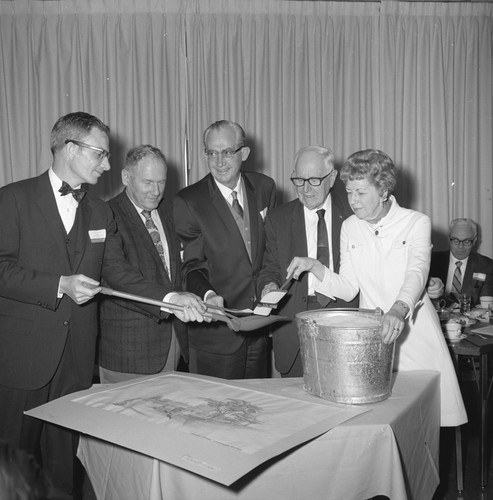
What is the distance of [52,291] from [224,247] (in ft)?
3.38

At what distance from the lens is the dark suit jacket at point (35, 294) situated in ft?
7.37

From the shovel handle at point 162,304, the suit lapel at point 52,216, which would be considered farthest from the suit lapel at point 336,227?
the suit lapel at point 52,216

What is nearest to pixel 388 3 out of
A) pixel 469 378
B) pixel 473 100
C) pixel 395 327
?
pixel 473 100

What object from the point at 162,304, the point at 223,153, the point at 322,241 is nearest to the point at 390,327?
the point at 162,304

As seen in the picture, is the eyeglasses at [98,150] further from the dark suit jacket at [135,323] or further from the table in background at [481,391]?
the table in background at [481,391]

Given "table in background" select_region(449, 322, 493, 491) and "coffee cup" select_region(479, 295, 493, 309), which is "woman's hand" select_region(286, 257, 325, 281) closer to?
"table in background" select_region(449, 322, 493, 491)

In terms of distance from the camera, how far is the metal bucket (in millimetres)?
1766

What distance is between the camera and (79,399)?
1923 millimetres

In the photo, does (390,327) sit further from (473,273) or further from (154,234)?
(473,273)

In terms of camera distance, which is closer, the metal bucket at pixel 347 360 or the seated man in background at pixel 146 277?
the metal bucket at pixel 347 360

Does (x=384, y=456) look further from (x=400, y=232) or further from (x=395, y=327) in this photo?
(x=400, y=232)

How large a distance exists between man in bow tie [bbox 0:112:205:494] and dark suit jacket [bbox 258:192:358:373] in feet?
2.03

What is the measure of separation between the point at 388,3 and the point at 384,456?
16.4 ft

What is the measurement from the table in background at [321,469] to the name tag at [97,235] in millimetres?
902
